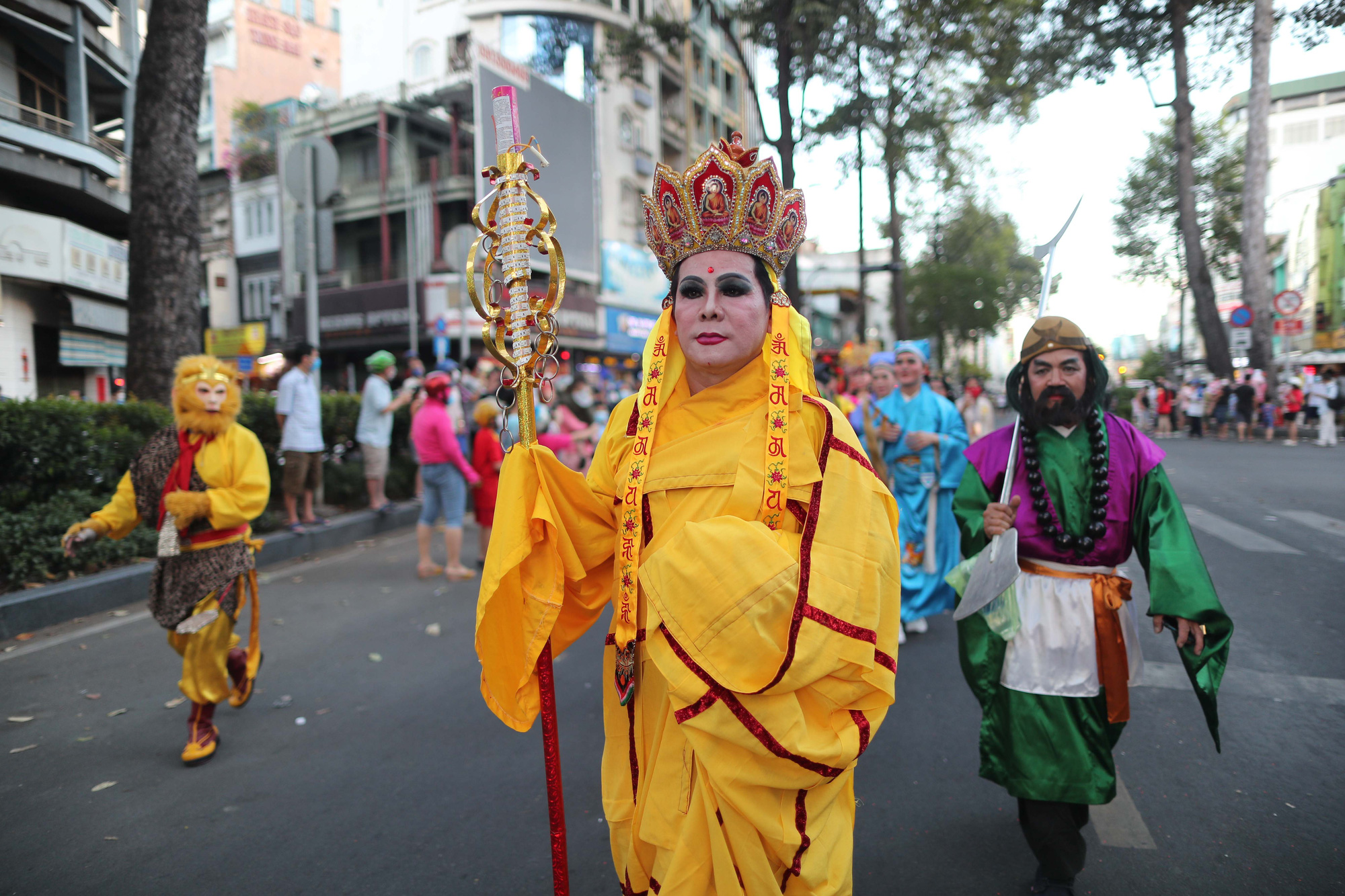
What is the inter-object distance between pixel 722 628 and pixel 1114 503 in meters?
1.66

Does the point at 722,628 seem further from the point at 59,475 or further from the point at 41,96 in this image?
the point at 41,96

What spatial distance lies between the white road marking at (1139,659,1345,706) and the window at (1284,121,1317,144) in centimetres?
5309

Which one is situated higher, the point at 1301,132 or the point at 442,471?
the point at 1301,132

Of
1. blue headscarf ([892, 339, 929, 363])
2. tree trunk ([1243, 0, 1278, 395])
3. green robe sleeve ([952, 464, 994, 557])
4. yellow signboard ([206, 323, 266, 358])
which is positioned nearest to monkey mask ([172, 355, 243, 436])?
green robe sleeve ([952, 464, 994, 557])

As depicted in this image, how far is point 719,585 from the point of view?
1528 millimetres

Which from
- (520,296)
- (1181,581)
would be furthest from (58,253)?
(1181,581)

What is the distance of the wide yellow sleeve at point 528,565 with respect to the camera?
185 cm

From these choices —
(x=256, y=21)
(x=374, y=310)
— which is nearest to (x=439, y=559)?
(x=374, y=310)

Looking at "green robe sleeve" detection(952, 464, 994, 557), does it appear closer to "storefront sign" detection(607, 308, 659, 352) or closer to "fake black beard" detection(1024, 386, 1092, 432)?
"fake black beard" detection(1024, 386, 1092, 432)

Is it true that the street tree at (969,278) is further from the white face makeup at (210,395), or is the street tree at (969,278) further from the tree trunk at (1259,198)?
the white face makeup at (210,395)

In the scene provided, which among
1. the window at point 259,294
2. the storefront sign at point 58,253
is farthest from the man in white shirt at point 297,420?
the window at point 259,294

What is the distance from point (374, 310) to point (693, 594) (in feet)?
86.9

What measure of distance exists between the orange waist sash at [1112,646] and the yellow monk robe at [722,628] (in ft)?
3.66

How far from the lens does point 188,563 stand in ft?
12.1
